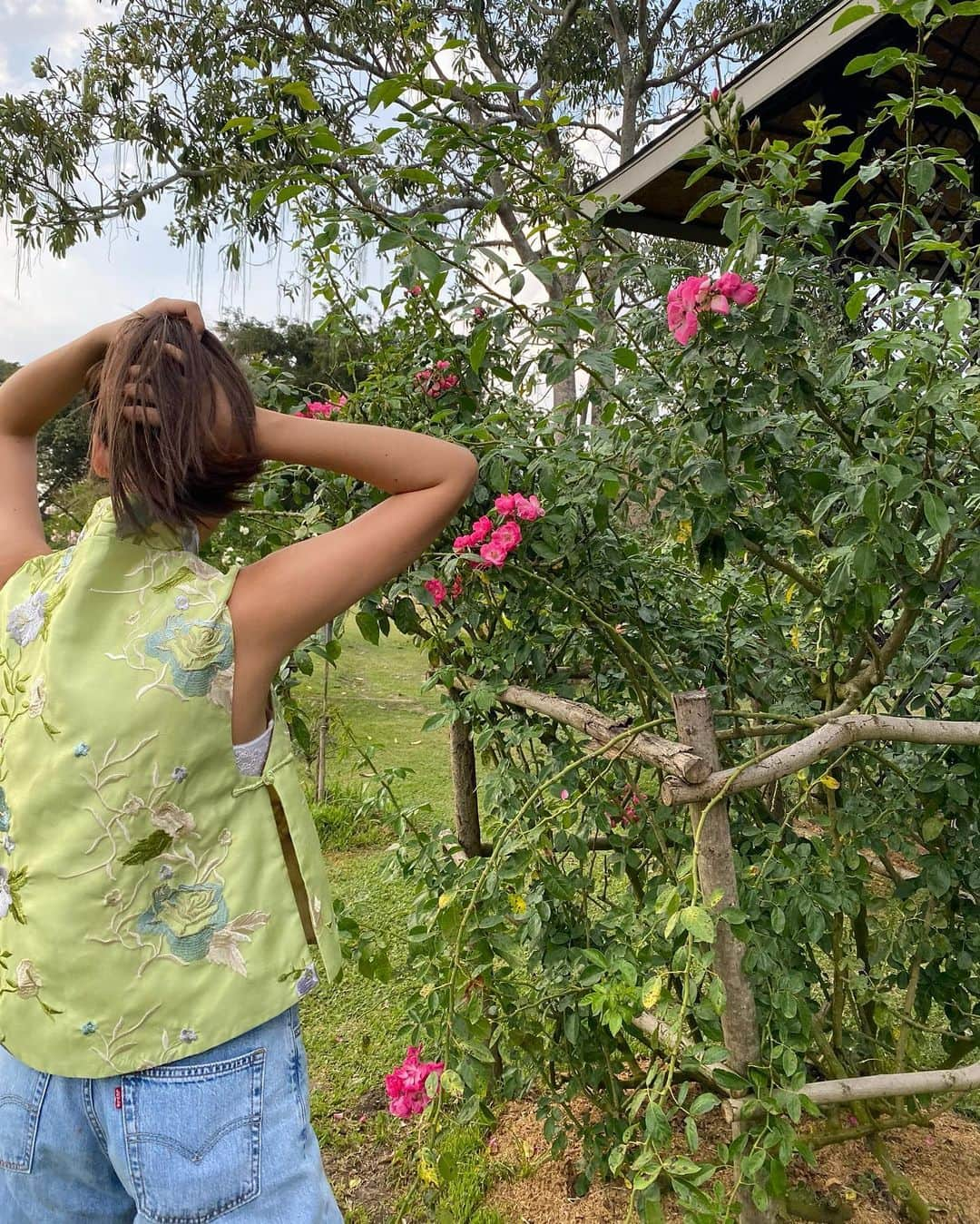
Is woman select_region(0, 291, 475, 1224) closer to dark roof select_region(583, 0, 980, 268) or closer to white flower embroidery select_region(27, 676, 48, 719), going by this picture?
white flower embroidery select_region(27, 676, 48, 719)

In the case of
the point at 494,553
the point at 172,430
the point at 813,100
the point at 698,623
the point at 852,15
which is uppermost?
the point at 813,100

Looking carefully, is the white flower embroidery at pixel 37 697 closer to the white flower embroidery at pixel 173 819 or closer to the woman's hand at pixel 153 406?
the white flower embroidery at pixel 173 819

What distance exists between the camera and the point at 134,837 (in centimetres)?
82

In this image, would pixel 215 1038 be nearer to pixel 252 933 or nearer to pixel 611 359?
pixel 252 933

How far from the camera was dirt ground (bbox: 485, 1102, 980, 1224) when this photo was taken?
5.90 ft

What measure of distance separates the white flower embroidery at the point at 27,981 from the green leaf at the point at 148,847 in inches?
5.9

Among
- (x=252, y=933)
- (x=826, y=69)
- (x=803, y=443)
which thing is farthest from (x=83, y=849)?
(x=826, y=69)

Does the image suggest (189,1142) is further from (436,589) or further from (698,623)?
(698,623)

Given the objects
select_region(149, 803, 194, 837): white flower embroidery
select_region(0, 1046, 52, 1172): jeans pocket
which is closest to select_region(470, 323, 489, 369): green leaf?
select_region(149, 803, 194, 837): white flower embroidery

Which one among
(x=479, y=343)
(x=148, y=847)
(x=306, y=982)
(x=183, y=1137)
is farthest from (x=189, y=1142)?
(x=479, y=343)

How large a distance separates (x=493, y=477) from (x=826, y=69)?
3.04 metres

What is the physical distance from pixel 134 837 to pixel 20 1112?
31 centimetres

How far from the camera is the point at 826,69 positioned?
340 centimetres

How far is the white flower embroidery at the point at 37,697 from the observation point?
0.84 meters
